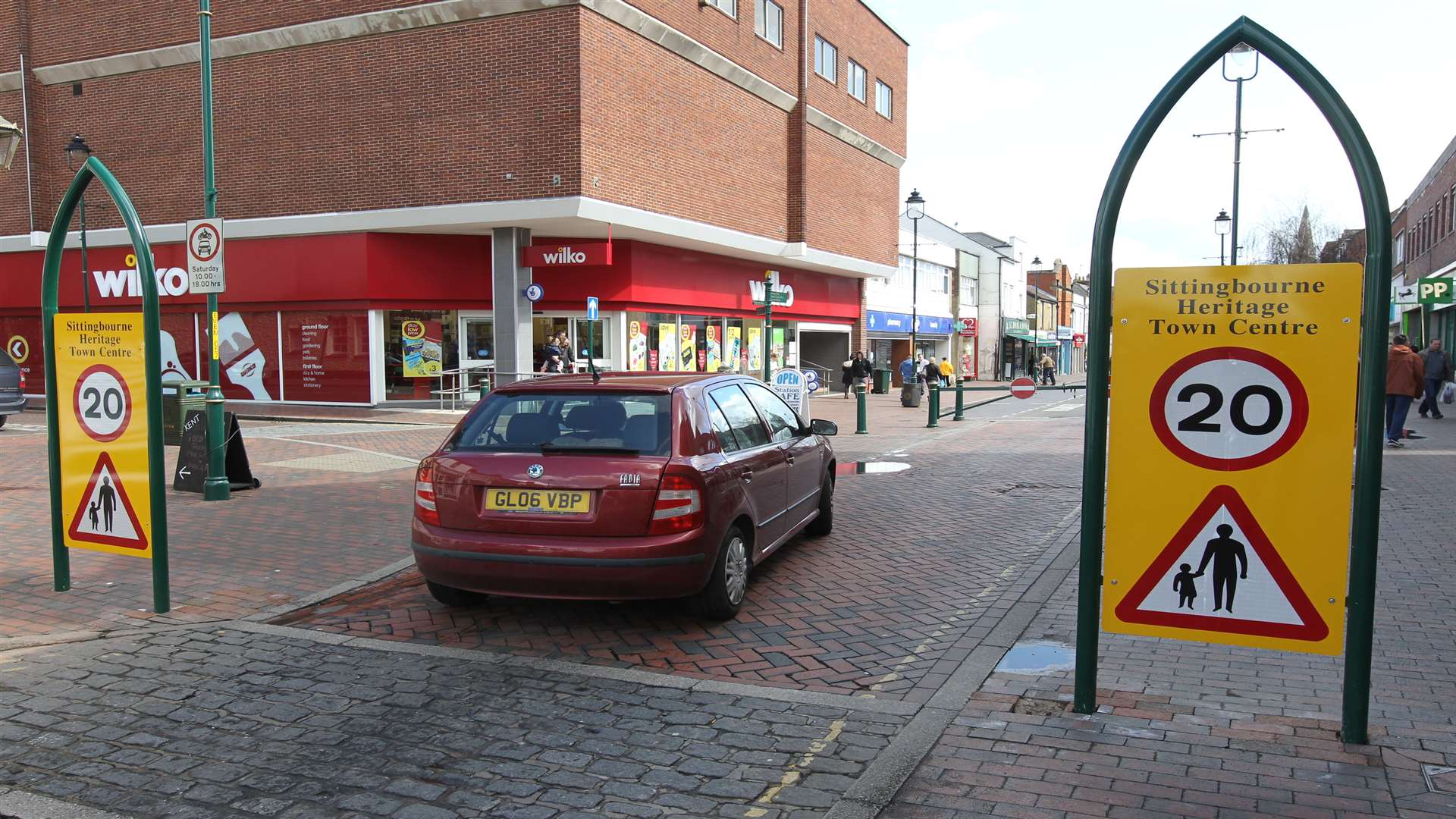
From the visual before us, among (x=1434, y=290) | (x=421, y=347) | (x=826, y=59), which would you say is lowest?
(x=421, y=347)

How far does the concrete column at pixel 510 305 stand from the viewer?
2303 centimetres

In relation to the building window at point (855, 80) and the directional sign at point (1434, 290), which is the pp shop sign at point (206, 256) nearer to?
the directional sign at point (1434, 290)

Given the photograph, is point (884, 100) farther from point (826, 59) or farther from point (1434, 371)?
point (1434, 371)

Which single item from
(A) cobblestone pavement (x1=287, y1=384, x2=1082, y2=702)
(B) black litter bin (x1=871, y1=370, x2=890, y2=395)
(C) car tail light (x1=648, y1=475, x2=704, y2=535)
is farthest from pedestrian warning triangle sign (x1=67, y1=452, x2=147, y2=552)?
(B) black litter bin (x1=871, y1=370, x2=890, y2=395)

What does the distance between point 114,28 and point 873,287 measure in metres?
27.4

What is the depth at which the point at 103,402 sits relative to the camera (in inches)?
234

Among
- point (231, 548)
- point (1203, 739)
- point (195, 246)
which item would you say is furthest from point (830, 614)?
point (195, 246)

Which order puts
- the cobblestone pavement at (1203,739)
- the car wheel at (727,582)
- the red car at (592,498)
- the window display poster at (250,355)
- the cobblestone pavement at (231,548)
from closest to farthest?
the cobblestone pavement at (1203,739) < the red car at (592,498) < the car wheel at (727,582) < the cobblestone pavement at (231,548) < the window display poster at (250,355)

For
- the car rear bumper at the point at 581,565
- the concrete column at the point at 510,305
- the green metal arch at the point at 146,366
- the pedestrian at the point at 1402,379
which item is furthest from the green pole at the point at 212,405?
the pedestrian at the point at 1402,379

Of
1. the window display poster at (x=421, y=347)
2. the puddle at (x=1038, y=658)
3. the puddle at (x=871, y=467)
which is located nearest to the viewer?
the puddle at (x=1038, y=658)

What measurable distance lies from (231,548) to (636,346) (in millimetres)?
18725

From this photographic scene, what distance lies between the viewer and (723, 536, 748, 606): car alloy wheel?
573cm

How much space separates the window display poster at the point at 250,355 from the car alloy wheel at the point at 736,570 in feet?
71.1

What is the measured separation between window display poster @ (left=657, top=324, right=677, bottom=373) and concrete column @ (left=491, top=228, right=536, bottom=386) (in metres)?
4.56
